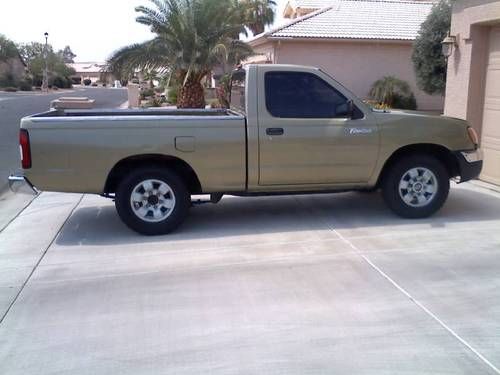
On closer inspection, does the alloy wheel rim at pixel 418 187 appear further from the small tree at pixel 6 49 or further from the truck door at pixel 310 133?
the small tree at pixel 6 49

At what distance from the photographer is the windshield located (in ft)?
25.2

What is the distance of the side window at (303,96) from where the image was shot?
24.4ft

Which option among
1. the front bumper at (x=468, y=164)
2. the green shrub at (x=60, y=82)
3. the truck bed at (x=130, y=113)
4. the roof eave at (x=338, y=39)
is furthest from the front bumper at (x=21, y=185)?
the green shrub at (x=60, y=82)

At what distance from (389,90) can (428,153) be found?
1499 cm

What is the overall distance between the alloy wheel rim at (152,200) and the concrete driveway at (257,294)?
1.01ft

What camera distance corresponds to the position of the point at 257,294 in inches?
211

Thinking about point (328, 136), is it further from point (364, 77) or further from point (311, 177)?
point (364, 77)

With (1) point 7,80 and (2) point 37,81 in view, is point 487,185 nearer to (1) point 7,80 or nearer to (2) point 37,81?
(1) point 7,80

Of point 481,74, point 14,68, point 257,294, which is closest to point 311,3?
point 481,74

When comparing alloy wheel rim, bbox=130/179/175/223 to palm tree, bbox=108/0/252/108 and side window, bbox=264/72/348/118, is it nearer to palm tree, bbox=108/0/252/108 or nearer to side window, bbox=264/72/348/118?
side window, bbox=264/72/348/118

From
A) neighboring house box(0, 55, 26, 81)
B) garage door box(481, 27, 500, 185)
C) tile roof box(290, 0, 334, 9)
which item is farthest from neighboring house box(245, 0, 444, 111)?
neighboring house box(0, 55, 26, 81)

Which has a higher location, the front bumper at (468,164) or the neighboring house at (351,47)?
the neighboring house at (351,47)

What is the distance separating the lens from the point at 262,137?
7262 millimetres

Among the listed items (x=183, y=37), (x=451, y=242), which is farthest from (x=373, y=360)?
(x=183, y=37)
